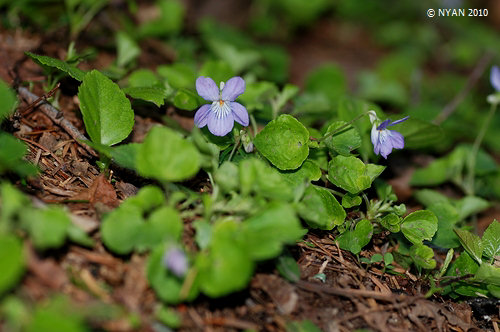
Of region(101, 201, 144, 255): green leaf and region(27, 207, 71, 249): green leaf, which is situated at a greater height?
region(27, 207, 71, 249): green leaf

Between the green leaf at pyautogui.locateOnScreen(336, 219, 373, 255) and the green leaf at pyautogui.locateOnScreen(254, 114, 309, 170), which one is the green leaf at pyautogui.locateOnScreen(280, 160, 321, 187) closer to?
the green leaf at pyautogui.locateOnScreen(254, 114, 309, 170)

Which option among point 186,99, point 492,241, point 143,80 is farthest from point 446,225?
point 143,80

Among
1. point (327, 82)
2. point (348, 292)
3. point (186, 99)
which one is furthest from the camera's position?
point (327, 82)

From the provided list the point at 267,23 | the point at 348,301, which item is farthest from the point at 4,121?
the point at 267,23

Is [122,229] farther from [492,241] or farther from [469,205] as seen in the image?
[469,205]

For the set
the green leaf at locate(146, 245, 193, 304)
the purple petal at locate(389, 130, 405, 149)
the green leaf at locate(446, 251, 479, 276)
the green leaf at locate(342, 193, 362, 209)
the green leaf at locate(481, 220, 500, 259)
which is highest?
the purple petal at locate(389, 130, 405, 149)

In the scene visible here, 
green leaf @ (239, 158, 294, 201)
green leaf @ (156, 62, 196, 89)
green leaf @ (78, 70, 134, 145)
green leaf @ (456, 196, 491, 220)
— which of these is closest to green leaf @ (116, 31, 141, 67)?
green leaf @ (156, 62, 196, 89)
